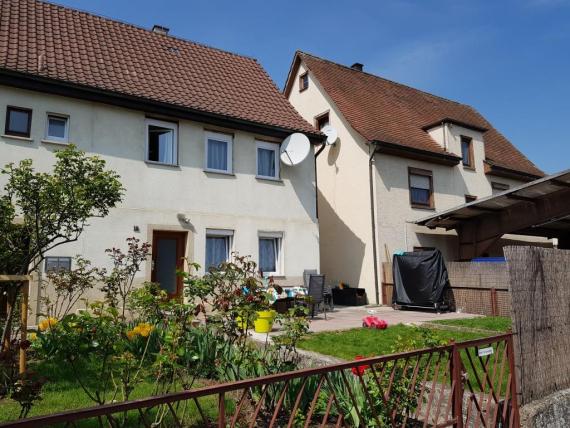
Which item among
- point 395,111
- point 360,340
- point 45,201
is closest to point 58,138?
point 45,201

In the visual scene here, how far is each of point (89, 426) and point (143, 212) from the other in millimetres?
8055

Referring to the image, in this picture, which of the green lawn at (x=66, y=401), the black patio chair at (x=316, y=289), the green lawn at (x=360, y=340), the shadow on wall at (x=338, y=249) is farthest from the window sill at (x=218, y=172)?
the green lawn at (x=66, y=401)

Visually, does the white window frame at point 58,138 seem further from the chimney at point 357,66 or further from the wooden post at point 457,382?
the chimney at point 357,66

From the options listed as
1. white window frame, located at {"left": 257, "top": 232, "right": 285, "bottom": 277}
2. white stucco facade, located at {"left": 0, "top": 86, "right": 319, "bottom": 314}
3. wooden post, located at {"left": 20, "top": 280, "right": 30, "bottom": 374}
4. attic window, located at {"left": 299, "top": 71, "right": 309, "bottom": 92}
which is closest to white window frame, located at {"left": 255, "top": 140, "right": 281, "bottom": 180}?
white stucco facade, located at {"left": 0, "top": 86, "right": 319, "bottom": 314}

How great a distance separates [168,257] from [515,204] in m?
10.9

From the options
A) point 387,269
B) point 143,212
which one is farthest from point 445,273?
point 143,212

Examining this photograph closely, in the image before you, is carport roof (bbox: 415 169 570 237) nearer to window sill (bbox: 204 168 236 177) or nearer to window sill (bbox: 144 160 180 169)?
window sill (bbox: 204 168 236 177)

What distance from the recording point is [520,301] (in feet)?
16.6

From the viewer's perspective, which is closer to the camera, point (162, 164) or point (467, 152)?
point (162, 164)

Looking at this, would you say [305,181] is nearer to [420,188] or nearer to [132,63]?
[420,188]

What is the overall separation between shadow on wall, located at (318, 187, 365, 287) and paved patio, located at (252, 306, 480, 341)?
1.85 metres

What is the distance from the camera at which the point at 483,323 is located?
35.2 feet

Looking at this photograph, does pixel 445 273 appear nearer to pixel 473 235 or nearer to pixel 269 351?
pixel 473 235

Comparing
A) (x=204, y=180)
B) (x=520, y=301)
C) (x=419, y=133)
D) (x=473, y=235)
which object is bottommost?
(x=520, y=301)
